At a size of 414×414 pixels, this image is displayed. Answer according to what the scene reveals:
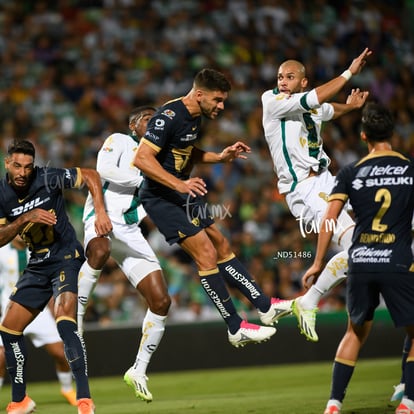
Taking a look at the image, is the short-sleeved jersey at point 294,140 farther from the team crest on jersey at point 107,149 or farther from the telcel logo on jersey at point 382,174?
the telcel logo on jersey at point 382,174

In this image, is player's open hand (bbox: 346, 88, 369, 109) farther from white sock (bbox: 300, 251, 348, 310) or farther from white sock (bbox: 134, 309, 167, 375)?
white sock (bbox: 134, 309, 167, 375)

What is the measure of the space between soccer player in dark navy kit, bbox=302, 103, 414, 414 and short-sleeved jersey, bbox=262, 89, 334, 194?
1.78m

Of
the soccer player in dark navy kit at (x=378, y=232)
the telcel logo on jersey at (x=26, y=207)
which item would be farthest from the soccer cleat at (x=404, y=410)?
the telcel logo on jersey at (x=26, y=207)

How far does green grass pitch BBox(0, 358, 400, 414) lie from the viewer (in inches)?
353

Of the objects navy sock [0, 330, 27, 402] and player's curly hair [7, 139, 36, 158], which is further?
navy sock [0, 330, 27, 402]

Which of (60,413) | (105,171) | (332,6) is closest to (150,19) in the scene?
(332,6)

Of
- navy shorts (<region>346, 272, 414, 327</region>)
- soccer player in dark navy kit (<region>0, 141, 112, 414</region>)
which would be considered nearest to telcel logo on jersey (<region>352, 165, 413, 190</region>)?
navy shorts (<region>346, 272, 414, 327</region>)

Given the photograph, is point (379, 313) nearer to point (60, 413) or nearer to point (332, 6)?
point (60, 413)

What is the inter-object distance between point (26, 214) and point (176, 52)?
11150 millimetres

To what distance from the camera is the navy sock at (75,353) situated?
7.95 meters

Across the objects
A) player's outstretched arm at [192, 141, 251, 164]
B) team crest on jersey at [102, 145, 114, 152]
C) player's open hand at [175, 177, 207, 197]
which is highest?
team crest on jersey at [102, 145, 114, 152]

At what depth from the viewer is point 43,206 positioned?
835cm

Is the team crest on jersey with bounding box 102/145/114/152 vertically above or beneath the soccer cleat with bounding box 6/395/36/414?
above

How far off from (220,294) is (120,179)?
71.3 inches
